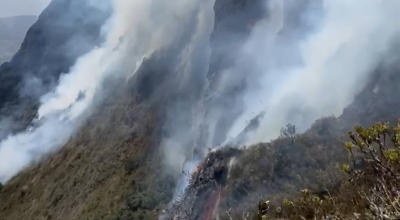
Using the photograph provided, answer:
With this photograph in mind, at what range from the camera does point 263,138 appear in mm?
37312

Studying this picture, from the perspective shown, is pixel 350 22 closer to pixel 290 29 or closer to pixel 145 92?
pixel 290 29

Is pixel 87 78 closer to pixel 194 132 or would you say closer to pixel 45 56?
pixel 45 56

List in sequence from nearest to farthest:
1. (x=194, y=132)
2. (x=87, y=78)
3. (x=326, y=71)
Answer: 1. (x=326, y=71)
2. (x=194, y=132)
3. (x=87, y=78)

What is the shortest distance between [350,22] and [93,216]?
37022 mm

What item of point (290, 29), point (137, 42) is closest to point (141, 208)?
point (290, 29)

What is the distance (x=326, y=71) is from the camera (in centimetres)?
4078

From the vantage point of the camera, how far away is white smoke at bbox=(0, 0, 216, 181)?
77.8 meters

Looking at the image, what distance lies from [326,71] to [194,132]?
20.6 meters

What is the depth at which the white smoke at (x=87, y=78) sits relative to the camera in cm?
7775

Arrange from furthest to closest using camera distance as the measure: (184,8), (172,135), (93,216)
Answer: (184,8), (172,135), (93,216)

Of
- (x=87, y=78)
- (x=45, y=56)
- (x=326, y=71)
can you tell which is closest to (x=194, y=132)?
(x=326, y=71)

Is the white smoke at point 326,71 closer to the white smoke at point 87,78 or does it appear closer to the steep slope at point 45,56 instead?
the white smoke at point 87,78

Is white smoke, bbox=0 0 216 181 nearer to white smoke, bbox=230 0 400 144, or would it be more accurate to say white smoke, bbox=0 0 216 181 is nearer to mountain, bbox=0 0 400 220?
mountain, bbox=0 0 400 220

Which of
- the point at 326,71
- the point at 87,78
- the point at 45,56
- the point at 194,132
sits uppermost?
the point at 45,56
